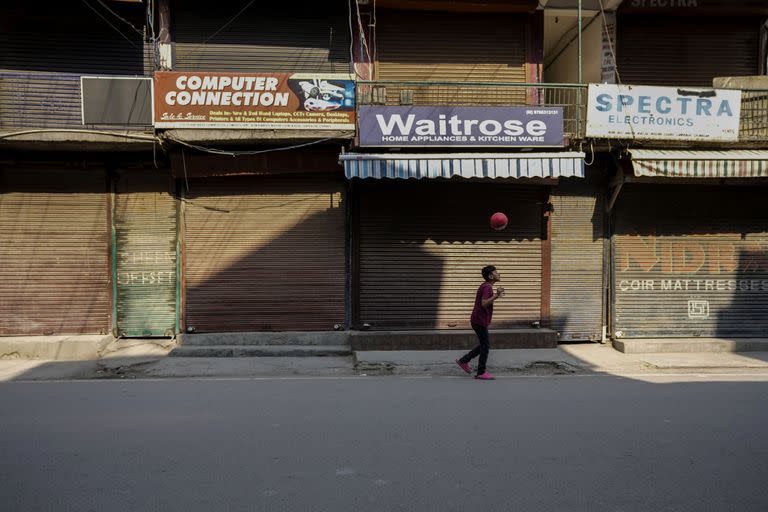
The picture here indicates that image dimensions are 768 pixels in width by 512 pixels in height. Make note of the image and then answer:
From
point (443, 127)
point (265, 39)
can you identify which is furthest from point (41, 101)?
point (443, 127)

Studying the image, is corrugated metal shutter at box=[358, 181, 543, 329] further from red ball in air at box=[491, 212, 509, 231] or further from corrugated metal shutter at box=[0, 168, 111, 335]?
corrugated metal shutter at box=[0, 168, 111, 335]

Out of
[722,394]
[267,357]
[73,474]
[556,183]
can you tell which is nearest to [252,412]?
[73,474]

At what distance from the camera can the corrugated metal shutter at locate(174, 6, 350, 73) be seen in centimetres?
998

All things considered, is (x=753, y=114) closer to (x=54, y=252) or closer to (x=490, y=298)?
(x=490, y=298)

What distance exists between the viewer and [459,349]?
32.2 feet

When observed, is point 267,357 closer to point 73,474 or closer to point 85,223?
point 85,223

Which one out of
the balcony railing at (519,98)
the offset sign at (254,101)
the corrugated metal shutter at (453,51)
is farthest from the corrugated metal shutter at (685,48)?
the offset sign at (254,101)

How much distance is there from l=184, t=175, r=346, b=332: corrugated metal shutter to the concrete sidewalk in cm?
100

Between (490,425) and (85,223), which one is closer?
(490,425)

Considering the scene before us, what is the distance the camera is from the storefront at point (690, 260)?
34.4 ft

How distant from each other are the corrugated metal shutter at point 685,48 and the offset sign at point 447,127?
3146mm

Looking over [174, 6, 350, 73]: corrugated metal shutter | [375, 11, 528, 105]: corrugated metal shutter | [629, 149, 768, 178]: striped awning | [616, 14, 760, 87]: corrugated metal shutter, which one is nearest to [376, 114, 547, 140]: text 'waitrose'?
[375, 11, 528, 105]: corrugated metal shutter

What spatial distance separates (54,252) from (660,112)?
1121 cm

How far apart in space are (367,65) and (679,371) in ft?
24.7
